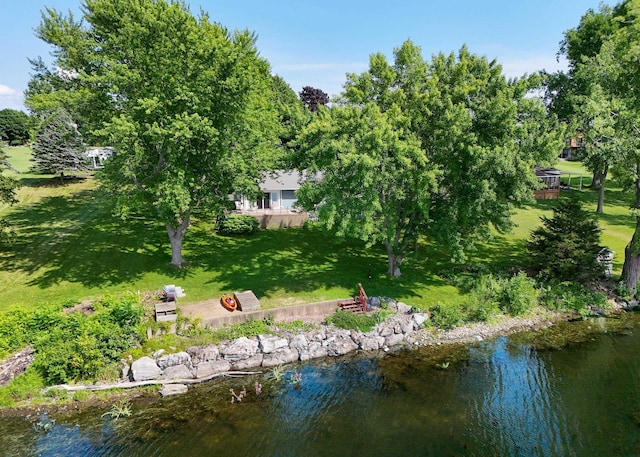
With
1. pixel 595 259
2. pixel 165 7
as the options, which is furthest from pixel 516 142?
pixel 165 7

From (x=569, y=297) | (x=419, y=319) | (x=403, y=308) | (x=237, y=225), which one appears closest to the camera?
(x=419, y=319)

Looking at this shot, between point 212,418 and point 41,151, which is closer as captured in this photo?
point 212,418

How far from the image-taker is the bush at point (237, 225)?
1411 inches

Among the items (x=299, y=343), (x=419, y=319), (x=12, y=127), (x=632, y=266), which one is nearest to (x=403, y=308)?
(x=419, y=319)

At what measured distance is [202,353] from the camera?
2000 cm

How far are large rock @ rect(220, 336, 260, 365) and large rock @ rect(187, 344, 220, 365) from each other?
1.08 feet

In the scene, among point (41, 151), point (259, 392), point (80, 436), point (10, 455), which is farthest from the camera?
point (41, 151)

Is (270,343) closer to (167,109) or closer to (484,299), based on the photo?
(484,299)

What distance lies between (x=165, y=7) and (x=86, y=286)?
17394 millimetres

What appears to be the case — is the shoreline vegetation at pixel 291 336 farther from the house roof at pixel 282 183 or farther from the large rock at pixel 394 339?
the house roof at pixel 282 183

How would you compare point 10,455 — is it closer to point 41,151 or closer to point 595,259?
point 595,259

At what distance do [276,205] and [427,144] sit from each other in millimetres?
20776

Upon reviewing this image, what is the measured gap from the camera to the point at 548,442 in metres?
15.3

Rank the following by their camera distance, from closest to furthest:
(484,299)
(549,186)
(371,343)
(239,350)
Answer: (239,350)
(371,343)
(484,299)
(549,186)
